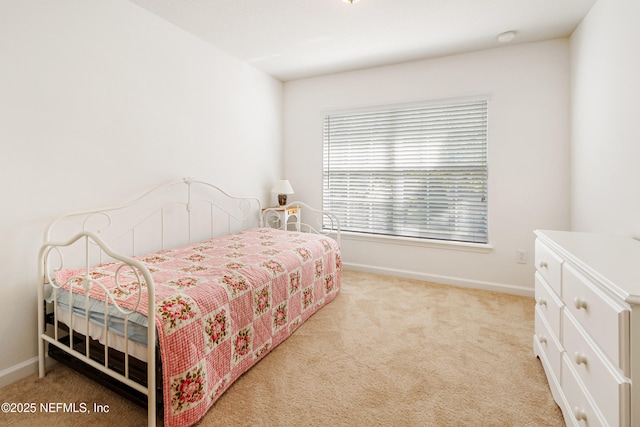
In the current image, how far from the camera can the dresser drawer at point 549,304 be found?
1.40 meters

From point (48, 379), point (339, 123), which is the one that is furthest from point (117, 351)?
point (339, 123)

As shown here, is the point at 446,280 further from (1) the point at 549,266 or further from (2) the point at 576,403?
(2) the point at 576,403

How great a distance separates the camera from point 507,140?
2.87 metres

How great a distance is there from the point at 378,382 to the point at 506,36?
287 centimetres

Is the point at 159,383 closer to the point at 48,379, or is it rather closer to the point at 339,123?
the point at 48,379

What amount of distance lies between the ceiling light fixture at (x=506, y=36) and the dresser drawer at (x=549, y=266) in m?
1.88

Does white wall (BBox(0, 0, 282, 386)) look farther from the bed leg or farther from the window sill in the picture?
the window sill

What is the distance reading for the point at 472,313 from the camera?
8.21 feet

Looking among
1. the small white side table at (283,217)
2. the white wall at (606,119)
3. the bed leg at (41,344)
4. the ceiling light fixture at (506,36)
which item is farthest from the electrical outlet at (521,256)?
the bed leg at (41,344)

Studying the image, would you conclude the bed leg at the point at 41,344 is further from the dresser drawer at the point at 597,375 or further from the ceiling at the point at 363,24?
the dresser drawer at the point at 597,375

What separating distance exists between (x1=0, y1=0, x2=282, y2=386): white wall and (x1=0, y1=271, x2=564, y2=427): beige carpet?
2.15 feet

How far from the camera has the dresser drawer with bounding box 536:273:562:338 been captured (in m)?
1.40

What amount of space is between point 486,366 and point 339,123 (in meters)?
2.81

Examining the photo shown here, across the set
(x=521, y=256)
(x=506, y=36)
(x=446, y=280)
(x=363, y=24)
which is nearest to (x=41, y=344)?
(x=363, y=24)
